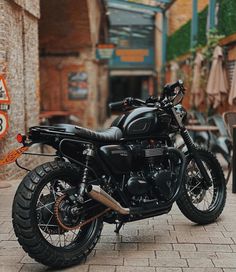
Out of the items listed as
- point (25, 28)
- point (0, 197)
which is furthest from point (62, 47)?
point (0, 197)

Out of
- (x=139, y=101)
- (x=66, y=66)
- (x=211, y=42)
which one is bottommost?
(x=139, y=101)

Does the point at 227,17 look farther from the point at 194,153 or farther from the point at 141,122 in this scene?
the point at 141,122

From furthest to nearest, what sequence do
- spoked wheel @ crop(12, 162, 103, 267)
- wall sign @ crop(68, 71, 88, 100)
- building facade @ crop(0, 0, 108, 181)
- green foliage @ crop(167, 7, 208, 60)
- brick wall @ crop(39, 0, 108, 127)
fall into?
1. wall sign @ crop(68, 71, 88, 100)
2. brick wall @ crop(39, 0, 108, 127)
3. green foliage @ crop(167, 7, 208, 60)
4. building facade @ crop(0, 0, 108, 181)
5. spoked wheel @ crop(12, 162, 103, 267)

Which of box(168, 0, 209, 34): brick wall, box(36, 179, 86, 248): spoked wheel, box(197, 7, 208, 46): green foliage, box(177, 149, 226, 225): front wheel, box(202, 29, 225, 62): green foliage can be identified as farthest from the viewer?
box(168, 0, 209, 34): brick wall

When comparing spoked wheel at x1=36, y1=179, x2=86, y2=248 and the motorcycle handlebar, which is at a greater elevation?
the motorcycle handlebar

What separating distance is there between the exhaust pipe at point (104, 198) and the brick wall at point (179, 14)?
57.5 feet

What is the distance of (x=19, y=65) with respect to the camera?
661 cm

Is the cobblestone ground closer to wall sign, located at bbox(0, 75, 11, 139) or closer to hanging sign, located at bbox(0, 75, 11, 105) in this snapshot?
wall sign, located at bbox(0, 75, 11, 139)

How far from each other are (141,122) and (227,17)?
6214 millimetres

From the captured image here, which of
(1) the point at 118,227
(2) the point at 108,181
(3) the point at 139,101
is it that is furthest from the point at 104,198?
(3) the point at 139,101

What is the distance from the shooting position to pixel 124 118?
3674 mm

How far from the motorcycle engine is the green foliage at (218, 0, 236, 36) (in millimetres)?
5491

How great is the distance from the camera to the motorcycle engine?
3635mm

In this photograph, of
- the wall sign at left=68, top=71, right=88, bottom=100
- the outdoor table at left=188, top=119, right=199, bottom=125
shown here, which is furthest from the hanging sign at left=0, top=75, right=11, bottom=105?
the wall sign at left=68, top=71, right=88, bottom=100
